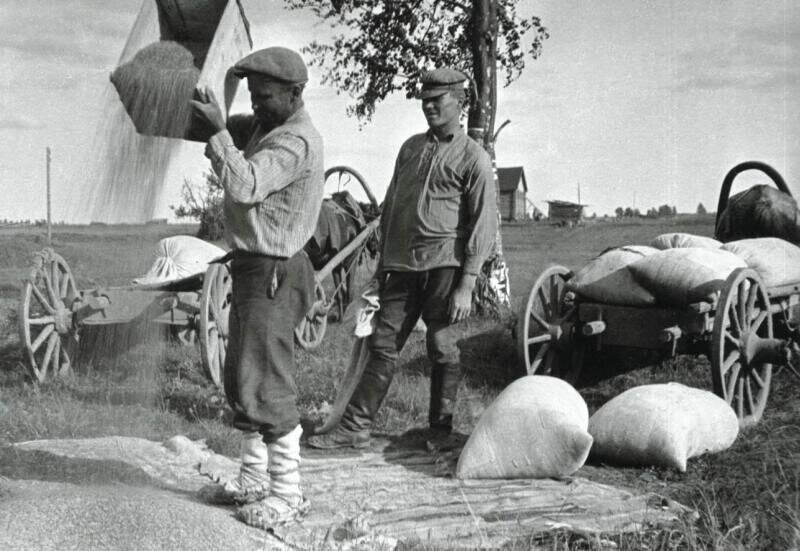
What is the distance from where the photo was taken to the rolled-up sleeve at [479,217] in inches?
183

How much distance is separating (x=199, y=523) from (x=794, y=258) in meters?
4.87

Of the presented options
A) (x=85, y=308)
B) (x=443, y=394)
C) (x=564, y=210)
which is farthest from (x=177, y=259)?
(x=564, y=210)

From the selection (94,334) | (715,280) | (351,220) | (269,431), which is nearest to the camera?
(269,431)

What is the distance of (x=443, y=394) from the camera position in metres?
4.86

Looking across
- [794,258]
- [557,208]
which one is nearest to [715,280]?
[794,258]

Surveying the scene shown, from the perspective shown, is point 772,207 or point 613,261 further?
point 772,207

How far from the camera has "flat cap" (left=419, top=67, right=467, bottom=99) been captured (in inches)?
183

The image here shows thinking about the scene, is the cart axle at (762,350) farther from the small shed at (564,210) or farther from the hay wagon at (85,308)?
the small shed at (564,210)

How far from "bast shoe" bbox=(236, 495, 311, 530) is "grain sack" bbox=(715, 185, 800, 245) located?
537 centimetres

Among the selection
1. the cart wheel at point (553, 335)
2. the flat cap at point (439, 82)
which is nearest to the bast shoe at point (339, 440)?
the cart wheel at point (553, 335)

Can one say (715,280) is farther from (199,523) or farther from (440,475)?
(199,523)

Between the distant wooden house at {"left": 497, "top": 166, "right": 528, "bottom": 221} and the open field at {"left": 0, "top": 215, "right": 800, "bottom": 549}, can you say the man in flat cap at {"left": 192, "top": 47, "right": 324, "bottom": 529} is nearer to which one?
the open field at {"left": 0, "top": 215, "right": 800, "bottom": 549}

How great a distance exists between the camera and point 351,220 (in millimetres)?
9461

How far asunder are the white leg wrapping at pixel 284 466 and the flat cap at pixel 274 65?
4.54ft
